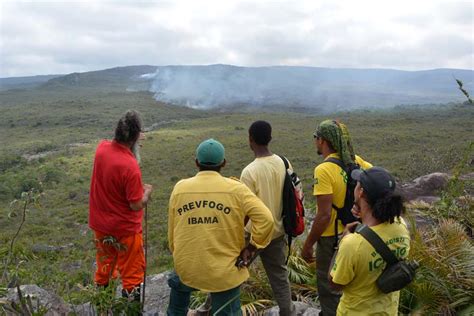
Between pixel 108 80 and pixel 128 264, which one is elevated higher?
pixel 108 80

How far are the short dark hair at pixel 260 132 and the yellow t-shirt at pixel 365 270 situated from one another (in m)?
1.26

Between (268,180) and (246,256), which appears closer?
(246,256)

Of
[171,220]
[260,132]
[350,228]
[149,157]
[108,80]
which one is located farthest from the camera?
[108,80]

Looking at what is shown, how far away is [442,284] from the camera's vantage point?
3.58m

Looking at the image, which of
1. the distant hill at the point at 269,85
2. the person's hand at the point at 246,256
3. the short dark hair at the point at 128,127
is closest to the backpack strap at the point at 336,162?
the person's hand at the point at 246,256

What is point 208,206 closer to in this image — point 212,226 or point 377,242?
point 212,226

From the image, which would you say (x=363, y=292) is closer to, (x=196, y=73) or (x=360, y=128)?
(x=360, y=128)

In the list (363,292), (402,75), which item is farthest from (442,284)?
(402,75)

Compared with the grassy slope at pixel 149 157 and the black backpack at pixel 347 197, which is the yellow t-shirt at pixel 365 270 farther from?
the grassy slope at pixel 149 157

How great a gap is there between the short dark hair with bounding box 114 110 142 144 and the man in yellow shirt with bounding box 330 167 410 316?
1809 millimetres

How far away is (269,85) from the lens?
119 m

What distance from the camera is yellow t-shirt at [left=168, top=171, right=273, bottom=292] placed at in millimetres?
2984

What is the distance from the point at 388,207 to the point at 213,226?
107cm

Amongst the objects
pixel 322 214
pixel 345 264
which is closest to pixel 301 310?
pixel 322 214
